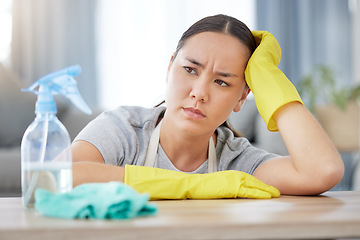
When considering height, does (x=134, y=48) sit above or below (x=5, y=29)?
below

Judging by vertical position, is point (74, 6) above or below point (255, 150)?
above

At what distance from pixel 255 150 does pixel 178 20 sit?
3.67 meters

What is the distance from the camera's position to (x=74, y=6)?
4742mm

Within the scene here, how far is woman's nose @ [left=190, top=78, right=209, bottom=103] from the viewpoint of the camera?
1.19 meters

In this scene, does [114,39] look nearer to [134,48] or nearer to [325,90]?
[134,48]

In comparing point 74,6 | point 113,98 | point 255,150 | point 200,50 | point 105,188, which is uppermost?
point 74,6

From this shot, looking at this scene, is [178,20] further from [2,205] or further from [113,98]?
[2,205]

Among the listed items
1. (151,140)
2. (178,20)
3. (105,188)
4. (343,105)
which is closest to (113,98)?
(178,20)

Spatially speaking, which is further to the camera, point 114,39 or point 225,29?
point 114,39

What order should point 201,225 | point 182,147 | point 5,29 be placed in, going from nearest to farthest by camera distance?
point 201,225
point 182,147
point 5,29

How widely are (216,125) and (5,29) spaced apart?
4.01m

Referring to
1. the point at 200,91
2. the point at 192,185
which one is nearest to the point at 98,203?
the point at 192,185

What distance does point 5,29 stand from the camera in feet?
15.3

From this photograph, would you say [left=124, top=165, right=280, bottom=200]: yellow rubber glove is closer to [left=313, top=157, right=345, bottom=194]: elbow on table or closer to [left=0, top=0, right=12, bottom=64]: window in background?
[left=313, top=157, right=345, bottom=194]: elbow on table
